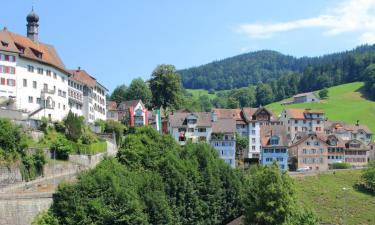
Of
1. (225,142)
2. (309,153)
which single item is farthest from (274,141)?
(225,142)

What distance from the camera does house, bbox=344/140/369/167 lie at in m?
132

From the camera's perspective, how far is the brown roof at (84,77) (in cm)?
10316

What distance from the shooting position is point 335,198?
331 ft

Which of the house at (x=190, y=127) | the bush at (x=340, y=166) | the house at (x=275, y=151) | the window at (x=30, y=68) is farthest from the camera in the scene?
the bush at (x=340, y=166)

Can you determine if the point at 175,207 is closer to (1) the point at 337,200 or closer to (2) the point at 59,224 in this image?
(2) the point at 59,224

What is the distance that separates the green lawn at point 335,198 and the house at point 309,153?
9.77 meters

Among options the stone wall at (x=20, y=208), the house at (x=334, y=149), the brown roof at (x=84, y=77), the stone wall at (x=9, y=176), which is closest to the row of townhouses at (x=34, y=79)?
the brown roof at (x=84, y=77)

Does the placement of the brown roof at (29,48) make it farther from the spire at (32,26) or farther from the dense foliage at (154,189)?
the dense foliage at (154,189)

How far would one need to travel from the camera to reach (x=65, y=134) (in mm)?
80250

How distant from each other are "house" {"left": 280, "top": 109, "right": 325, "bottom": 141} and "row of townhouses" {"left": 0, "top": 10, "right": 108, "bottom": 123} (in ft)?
199

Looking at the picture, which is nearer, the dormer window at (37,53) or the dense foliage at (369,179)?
the dormer window at (37,53)

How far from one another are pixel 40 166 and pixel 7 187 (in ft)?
19.7

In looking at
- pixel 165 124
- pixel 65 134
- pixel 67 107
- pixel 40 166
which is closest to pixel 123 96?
pixel 165 124

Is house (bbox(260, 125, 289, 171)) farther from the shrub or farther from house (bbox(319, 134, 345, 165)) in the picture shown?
the shrub
